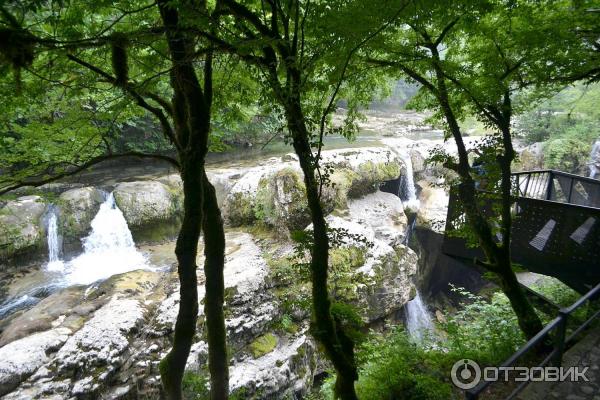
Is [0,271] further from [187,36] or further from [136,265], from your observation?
[187,36]

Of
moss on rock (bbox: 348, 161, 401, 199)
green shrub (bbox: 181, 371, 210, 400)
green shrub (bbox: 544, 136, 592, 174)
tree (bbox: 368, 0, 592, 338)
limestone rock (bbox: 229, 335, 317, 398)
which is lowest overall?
limestone rock (bbox: 229, 335, 317, 398)

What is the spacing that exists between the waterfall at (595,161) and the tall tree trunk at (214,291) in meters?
19.7

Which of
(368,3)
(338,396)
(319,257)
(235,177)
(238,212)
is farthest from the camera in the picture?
(235,177)

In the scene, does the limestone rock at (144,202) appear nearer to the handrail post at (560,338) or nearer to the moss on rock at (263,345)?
the moss on rock at (263,345)

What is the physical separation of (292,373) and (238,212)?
21.9 ft

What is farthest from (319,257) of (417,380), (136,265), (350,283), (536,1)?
(136,265)

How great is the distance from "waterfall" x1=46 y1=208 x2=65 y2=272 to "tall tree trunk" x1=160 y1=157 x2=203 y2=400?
880 centimetres

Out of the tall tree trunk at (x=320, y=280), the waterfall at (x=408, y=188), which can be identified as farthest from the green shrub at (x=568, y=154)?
the tall tree trunk at (x=320, y=280)

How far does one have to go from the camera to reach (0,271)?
10.8 m

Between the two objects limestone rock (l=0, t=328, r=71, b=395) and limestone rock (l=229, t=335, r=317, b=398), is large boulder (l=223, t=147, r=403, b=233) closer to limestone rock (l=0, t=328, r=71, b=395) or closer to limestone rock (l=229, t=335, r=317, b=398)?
limestone rock (l=229, t=335, r=317, b=398)

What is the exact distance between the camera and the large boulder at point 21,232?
10914mm

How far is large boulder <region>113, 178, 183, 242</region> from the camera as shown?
42.8 feet

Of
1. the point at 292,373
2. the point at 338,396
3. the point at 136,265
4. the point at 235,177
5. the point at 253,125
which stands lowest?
the point at 292,373

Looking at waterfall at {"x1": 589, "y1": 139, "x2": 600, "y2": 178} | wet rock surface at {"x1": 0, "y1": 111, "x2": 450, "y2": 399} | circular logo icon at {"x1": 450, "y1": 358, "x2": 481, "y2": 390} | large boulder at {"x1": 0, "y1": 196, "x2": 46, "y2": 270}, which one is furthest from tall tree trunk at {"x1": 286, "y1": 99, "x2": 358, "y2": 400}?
waterfall at {"x1": 589, "y1": 139, "x2": 600, "y2": 178}
